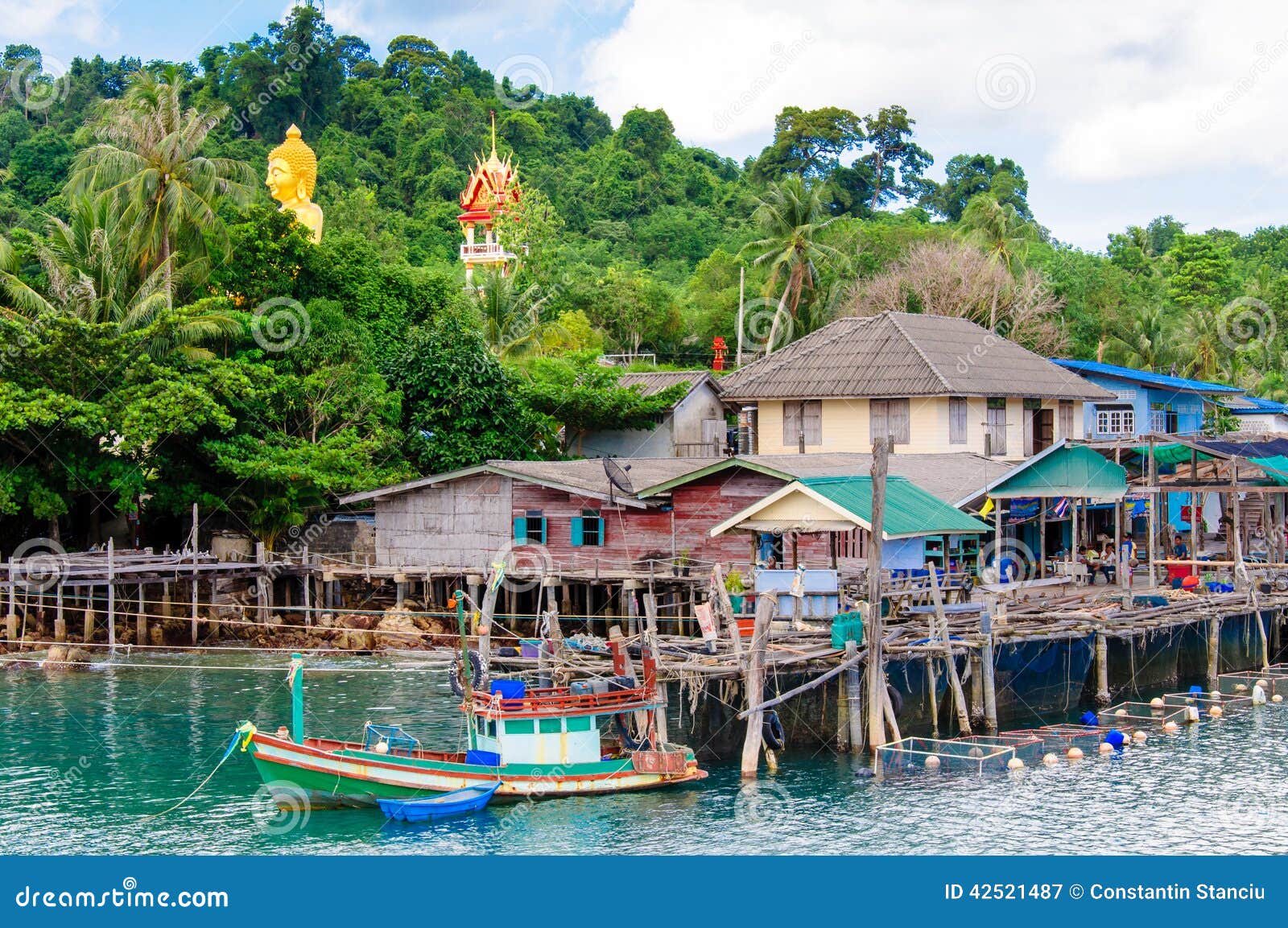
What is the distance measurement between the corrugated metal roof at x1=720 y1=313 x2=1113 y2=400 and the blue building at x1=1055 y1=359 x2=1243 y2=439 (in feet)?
7.53

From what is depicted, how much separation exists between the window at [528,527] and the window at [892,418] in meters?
9.38

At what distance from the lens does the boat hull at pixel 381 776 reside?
20.8m

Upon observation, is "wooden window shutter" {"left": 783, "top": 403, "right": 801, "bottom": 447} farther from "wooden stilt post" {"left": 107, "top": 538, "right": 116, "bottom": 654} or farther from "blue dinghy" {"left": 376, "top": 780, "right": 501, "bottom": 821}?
"blue dinghy" {"left": 376, "top": 780, "right": 501, "bottom": 821}

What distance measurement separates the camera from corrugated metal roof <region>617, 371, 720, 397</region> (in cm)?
4691

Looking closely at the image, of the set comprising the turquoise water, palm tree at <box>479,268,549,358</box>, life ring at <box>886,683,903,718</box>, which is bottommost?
the turquoise water

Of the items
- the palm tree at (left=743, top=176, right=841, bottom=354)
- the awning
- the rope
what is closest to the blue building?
the palm tree at (left=743, top=176, right=841, bottom=354)

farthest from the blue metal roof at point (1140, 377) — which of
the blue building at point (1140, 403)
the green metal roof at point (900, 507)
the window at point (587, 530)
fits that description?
the green metal roof at point (900, 507)

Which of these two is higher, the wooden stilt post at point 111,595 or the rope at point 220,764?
the wooden stilt post at point 111,595

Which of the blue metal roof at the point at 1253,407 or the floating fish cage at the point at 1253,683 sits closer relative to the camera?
the floating fish cage at the point at 1253,683

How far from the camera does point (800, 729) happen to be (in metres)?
25.2

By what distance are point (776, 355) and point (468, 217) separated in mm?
30044

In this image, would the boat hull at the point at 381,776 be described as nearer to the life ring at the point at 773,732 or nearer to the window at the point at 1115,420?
the life ring at the point at 773,732

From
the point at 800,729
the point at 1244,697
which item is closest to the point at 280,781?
the point at 800,729

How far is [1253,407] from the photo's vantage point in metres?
55.4
